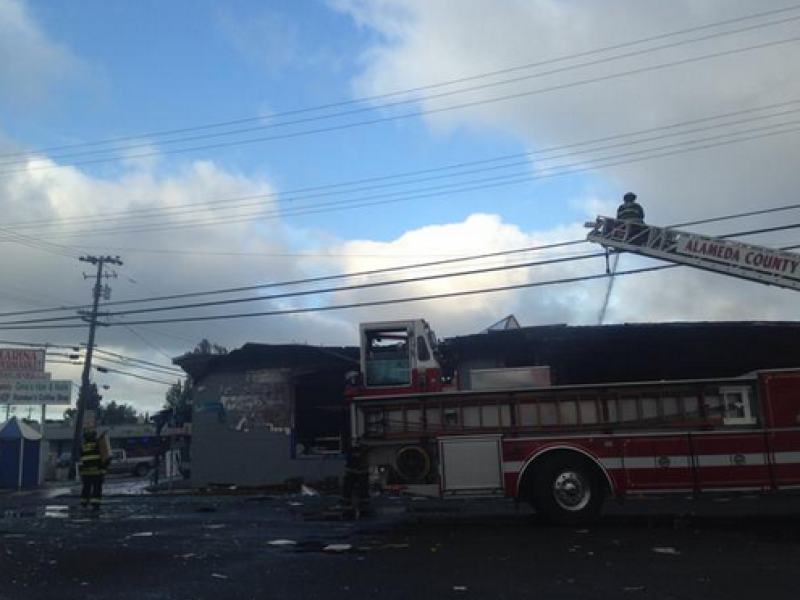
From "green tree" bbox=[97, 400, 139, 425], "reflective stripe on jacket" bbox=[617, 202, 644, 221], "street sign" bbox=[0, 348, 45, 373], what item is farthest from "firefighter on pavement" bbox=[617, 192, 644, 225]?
"green tree" bbox=[97, 400, 139, 425]

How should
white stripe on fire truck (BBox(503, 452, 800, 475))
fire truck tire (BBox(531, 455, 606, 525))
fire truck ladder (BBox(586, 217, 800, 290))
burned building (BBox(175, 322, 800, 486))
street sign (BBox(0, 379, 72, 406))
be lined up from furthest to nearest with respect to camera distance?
street sign (BBox(0, 379, 72, 406)) → burned building (BBox(175, 322, 800, 486)) → fire truck ladder (BBox(586, 217, 800, 290)) → fire truck tire (BBox(531, 455, 606, 525)) → white stripe on fire truck (BBox(503, 452, 800, 475))

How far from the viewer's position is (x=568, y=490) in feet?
34.5

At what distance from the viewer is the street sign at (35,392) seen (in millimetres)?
38375

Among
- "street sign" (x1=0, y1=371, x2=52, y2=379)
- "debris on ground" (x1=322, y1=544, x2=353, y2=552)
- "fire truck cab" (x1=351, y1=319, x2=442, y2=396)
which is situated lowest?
"debris on ground" (x1=322, y1=544, x2=353, y2=552)

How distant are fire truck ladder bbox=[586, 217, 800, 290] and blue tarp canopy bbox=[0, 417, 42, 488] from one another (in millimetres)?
21495

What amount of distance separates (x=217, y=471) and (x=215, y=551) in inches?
598

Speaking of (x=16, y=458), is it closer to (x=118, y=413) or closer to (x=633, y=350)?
(x=633, y=350)

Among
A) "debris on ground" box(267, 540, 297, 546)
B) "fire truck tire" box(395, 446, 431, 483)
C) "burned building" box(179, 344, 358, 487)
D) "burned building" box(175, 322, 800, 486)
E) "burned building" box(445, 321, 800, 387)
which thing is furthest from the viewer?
"burned building" box(179, 344, 358, 487)

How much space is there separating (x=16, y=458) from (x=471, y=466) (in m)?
22.0

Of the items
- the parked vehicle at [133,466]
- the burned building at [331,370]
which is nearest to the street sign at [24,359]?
the parked vehicle at [133,466]

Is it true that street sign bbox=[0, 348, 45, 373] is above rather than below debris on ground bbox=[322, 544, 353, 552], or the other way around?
above

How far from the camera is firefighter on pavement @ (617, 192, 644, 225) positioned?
54.2 feet

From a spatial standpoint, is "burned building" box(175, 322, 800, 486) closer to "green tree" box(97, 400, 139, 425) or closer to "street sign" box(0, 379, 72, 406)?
"street sign" box(0, 379, 72, 406)

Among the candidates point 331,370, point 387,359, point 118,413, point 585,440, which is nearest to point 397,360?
point 387,359
